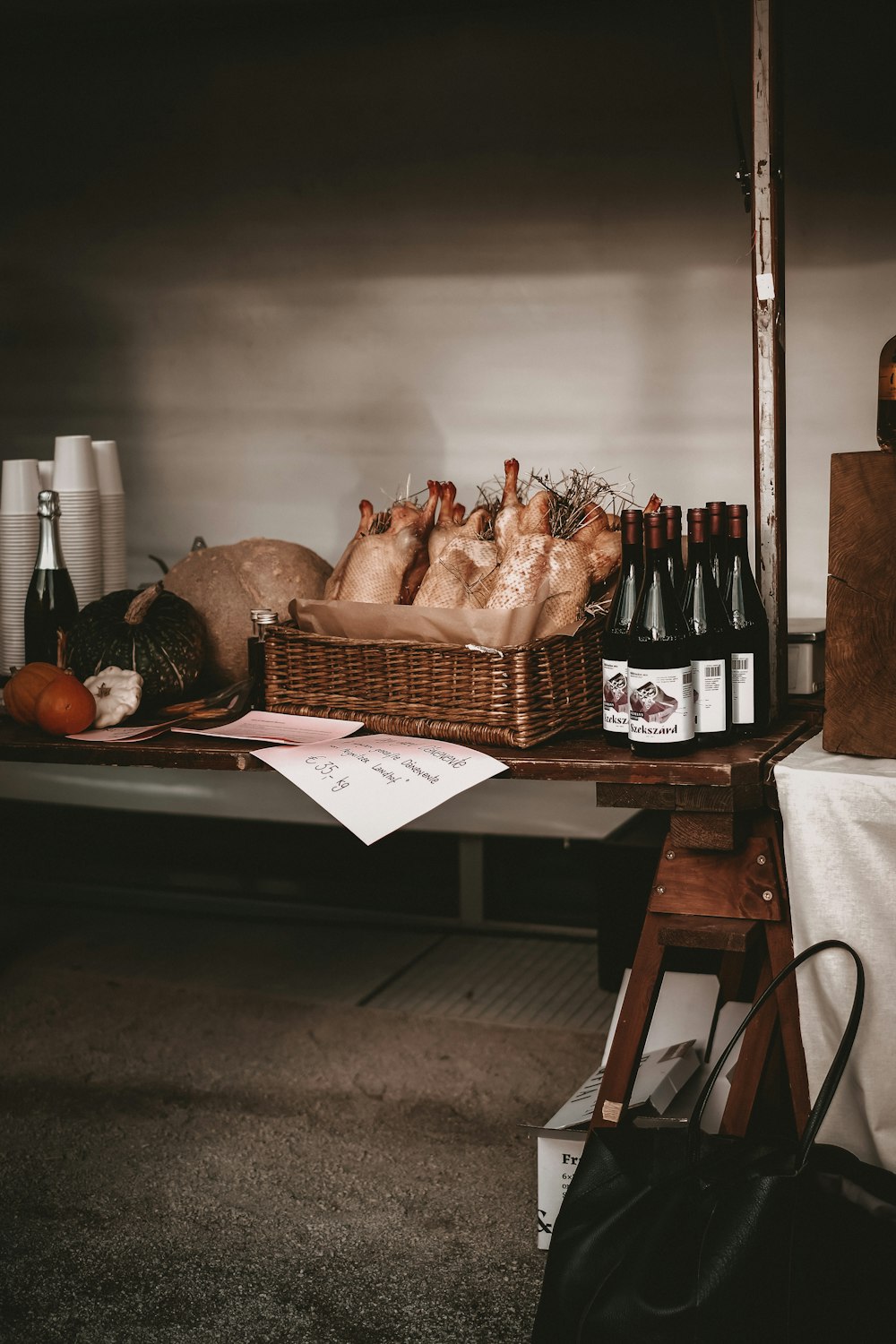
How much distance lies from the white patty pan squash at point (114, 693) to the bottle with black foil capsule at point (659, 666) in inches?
35.2

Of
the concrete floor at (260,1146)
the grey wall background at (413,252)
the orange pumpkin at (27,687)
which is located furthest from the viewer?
the grey wall background at (413,252)

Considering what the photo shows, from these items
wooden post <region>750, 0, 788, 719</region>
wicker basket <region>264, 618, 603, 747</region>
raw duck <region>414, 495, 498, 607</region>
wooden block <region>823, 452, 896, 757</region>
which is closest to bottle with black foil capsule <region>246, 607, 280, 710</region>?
wicker basket <region>264, 618, 603, 747</region>

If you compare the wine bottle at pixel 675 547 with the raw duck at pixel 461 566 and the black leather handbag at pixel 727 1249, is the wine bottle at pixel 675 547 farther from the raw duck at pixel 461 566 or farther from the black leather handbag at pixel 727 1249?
the black leather handbag at pixel 727 1249

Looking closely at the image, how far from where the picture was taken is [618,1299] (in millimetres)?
1510

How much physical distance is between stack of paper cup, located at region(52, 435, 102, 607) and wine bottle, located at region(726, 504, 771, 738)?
1.33 m

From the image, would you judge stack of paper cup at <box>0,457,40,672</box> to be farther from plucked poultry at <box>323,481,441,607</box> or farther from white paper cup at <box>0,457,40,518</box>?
plucked poultry at <box>323,481,441,607</box>

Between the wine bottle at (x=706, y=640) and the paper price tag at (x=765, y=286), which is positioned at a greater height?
the paper price tag at (x=765, y=286)

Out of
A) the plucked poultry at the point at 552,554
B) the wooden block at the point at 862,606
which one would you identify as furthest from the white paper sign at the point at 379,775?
the wooden block at the point at 862,606

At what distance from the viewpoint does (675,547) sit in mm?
1976

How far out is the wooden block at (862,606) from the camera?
1729mm

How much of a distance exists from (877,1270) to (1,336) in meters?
3.44

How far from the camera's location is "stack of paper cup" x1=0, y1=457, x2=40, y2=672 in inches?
103

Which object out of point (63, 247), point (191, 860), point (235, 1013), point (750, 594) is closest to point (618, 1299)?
point (750, 594)

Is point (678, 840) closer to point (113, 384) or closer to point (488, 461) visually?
point (488, 461)
